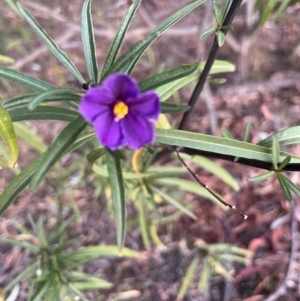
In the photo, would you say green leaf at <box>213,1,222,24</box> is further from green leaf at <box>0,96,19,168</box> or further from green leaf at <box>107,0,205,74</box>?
green leaf at <box>0,96,19,168</box>

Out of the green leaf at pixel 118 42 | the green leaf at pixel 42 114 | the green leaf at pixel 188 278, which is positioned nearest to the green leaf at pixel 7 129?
the green leaf at pixel 42 114

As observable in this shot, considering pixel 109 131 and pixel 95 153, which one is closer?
pixel 109 131

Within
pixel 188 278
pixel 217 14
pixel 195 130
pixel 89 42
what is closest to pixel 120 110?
pixel 89 42

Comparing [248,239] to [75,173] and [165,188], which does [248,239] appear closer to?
[165,188]

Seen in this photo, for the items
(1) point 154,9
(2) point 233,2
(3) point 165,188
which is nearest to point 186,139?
(2) point 233,2

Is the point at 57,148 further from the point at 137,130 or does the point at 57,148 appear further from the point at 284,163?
the point at 284,163

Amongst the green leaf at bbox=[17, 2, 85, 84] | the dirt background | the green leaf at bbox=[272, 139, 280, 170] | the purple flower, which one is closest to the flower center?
the purple flower

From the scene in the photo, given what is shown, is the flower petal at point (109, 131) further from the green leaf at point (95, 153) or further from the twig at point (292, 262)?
the twig at point (292, 262)
